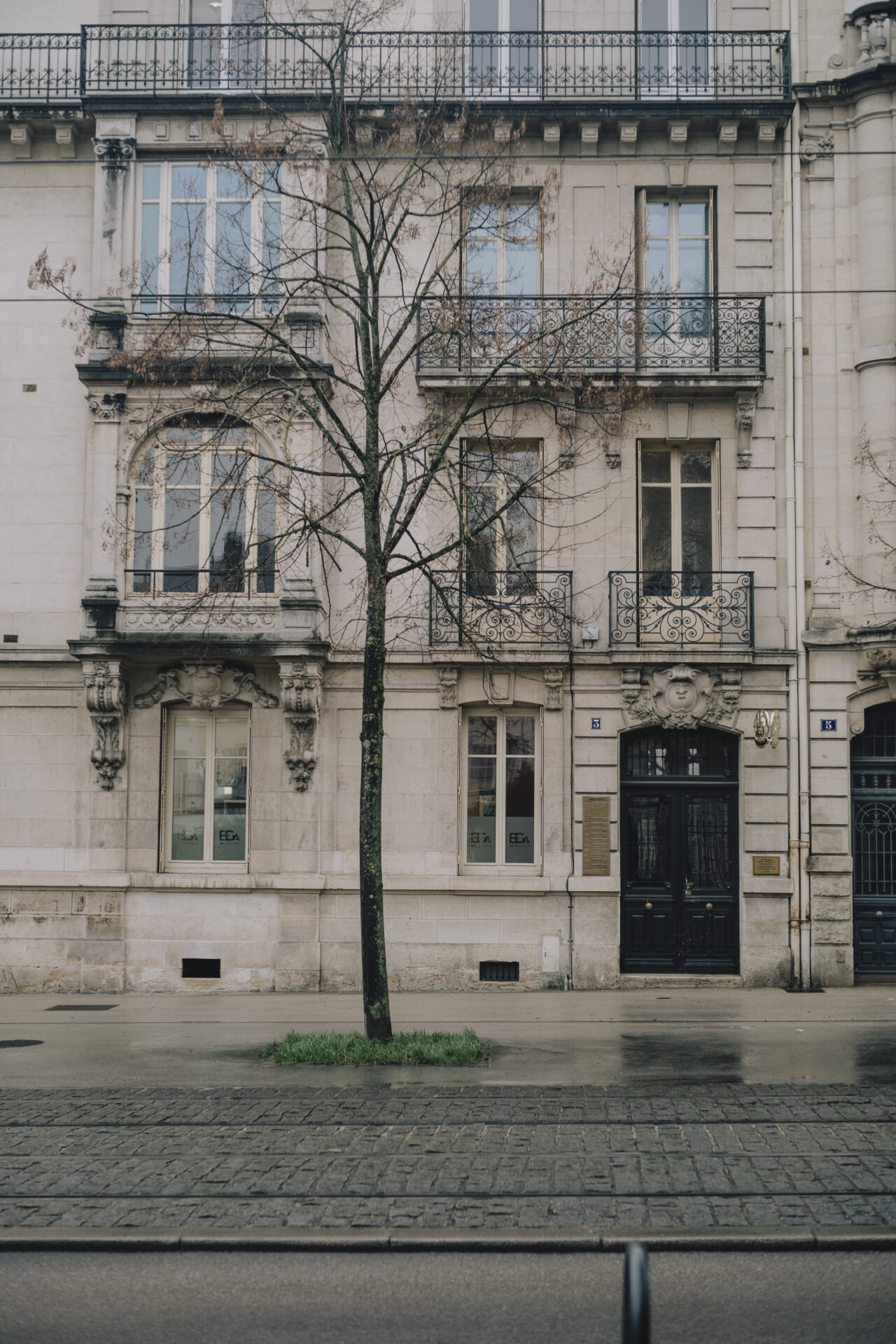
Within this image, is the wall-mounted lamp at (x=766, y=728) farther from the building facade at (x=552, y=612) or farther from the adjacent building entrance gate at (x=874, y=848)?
the adjacent building entrance gate at (x=874, y=848)

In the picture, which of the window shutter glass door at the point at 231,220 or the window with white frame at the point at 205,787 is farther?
the window with white frame at the point at 205,787

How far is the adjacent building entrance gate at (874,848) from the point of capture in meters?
17.7

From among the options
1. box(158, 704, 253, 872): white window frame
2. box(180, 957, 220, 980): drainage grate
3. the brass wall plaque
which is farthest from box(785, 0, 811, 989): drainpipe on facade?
box(180, 957, 220, 980): drainage grate

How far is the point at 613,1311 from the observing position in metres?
6.02

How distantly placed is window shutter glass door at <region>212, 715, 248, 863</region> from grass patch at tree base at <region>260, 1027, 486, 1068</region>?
5.73 metres

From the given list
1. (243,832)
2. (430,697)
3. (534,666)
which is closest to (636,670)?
(534,666)

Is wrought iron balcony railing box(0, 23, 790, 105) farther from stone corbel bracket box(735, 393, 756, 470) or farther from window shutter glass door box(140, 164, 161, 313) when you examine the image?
stone corbel bracket box(735, 393, 756, 470)

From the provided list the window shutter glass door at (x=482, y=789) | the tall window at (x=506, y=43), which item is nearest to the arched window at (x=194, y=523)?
the window shutter glass door at (x=482, y=789)

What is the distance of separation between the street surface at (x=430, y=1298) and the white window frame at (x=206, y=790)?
436 inches

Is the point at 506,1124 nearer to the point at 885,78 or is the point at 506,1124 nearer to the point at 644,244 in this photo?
the point at 644,244

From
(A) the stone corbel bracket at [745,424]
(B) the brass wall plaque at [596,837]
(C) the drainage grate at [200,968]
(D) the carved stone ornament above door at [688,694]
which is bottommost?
(C) the drainage grate at [200,968]

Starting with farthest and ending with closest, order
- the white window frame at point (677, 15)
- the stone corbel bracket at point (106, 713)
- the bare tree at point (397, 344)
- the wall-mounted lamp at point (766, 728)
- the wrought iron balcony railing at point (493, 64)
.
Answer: the white window frame at point (677, 15)
the wrought iron balcony railing at point (493, 64)
the wall-mounted lamp at point (766, 728)
the stone corbel bracket at point (106, 713)
the bare tree at point (397, 344)

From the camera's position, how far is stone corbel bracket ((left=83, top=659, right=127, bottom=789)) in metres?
17.4

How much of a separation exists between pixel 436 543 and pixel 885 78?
9058 mm
